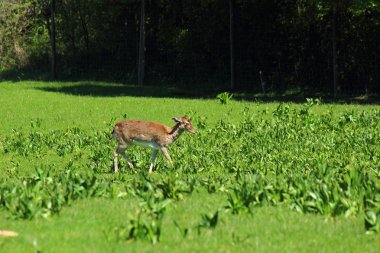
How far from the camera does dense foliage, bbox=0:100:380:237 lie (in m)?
9.06

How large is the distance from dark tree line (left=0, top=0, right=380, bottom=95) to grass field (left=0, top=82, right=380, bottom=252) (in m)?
12.5

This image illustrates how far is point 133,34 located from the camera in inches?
1567

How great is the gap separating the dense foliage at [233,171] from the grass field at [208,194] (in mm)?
22

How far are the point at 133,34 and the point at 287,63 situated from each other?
9.70m

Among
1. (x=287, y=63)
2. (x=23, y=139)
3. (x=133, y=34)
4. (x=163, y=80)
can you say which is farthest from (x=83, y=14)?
(x=23, y=139)

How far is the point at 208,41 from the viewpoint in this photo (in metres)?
36.3

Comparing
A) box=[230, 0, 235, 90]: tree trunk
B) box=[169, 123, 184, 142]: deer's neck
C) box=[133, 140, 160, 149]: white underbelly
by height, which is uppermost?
box=[230, 0, 235, 90]: tree trunk

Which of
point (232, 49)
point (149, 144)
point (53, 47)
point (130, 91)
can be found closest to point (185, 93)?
point (130, 91)

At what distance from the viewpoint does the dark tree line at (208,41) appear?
3102cm

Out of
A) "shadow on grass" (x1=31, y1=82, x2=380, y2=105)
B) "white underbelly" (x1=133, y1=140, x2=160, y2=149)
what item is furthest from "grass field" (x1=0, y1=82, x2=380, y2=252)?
"shadow on grass" (x1=31, y1=82, x2=380, y2=105)

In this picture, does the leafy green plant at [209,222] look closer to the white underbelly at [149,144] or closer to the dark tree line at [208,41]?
the white underbelly at [149,144]

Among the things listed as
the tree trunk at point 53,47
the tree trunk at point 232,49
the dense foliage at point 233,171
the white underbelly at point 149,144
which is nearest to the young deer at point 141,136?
the white underbelly at point 149,144

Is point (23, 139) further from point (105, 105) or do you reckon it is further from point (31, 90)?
point (31, 90)

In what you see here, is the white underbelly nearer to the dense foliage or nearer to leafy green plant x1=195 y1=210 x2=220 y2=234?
the dense foliage
